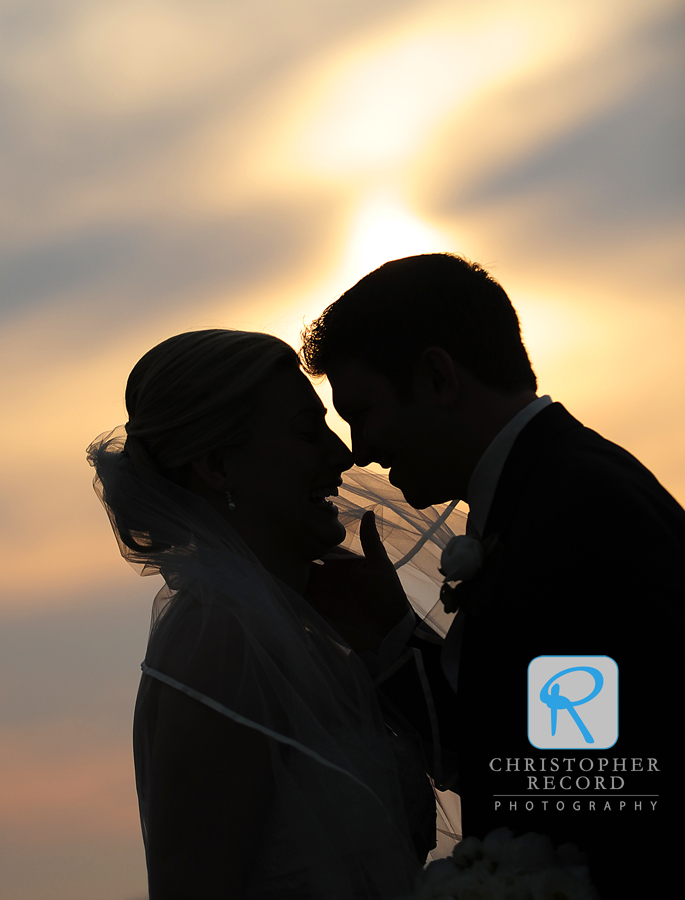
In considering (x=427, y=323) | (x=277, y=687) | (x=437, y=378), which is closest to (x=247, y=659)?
(x=277, y=687)

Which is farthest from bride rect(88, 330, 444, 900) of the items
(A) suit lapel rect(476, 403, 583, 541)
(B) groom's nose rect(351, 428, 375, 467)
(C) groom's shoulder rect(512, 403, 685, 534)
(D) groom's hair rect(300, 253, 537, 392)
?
(C) groom's shoulder rect(512, 403, 685, 534)

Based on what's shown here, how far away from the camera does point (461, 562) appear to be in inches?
113

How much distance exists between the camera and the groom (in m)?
2.48

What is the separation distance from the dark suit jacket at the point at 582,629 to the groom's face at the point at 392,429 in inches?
17.9

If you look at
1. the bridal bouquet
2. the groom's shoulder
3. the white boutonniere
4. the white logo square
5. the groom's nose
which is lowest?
the bridal bouquet

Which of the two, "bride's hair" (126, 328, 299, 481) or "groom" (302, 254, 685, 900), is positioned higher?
"bride's hair" (126, 328, 299, 481)

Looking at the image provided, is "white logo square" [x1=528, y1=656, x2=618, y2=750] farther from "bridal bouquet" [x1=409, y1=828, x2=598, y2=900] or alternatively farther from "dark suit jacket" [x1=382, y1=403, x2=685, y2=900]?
"bridal bouquet" [x1=409, y1=828, x2=598, y2=900]

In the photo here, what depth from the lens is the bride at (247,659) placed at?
2898 millimetres

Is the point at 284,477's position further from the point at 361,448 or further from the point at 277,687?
the point at 277,687

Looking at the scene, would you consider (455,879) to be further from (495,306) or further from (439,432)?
(495,306)

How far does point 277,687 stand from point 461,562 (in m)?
0.85

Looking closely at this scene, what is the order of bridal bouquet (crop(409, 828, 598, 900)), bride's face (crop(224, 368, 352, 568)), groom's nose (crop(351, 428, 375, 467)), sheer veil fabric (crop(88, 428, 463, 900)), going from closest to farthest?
bridal bouquet (crop(409, 828, 598, 900)), sheer veil fabric (crop(88, 428, 463, 900)), groom's nose (crop(351, 428, 375, 467)), bride's face (crop(224, 368, 352, 568))

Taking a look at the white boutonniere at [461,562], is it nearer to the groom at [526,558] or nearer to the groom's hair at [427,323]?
the groom at [526,558]

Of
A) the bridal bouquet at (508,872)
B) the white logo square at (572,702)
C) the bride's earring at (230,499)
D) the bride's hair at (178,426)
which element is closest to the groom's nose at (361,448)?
the bride's hair at (178,426)
